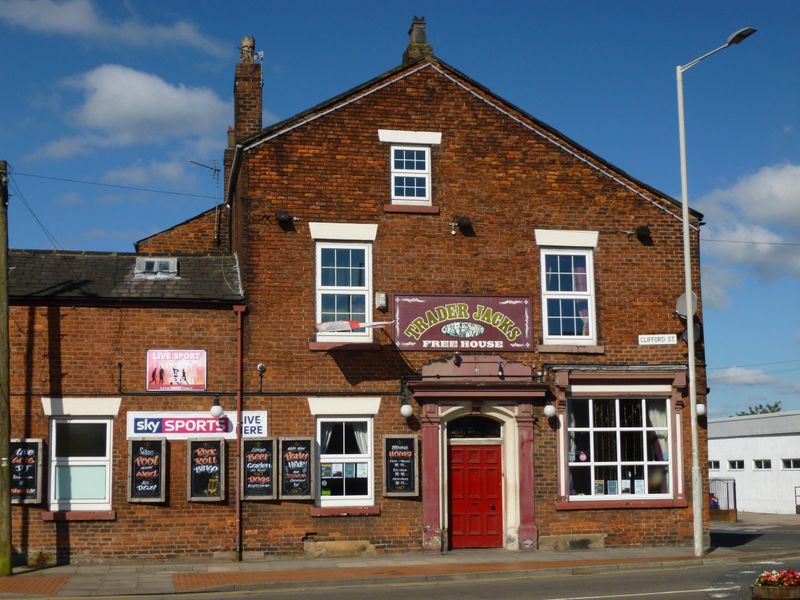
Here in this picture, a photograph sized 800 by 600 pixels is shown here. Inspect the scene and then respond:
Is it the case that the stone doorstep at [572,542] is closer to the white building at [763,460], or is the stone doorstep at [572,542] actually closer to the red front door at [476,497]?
the red front door at [476,497]

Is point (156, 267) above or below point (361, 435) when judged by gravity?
above

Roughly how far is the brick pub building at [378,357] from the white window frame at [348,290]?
0.16ft

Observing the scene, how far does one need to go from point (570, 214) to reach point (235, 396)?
8108 millimetres

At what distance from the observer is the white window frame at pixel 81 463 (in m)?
20.0

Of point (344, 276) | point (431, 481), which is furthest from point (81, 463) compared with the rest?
point (431, 481)

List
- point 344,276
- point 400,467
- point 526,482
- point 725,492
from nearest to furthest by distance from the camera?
1. point 400,467
2. point 526,482
3. point 344,276
4. point 725,492

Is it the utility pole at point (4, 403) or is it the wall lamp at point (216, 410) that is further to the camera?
the wall lamp at point (216, 410)

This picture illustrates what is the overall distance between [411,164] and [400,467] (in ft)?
20.8

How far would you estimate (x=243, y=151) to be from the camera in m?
21.6

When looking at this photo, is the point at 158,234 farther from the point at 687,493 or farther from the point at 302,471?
the point at 687,493

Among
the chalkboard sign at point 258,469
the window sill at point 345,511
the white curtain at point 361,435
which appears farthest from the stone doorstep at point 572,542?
the chalkboard sign at point 258,469

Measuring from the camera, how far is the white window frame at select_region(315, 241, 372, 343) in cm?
2144

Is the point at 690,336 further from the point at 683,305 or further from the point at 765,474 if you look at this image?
the point at 765,474

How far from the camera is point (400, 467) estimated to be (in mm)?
21250
